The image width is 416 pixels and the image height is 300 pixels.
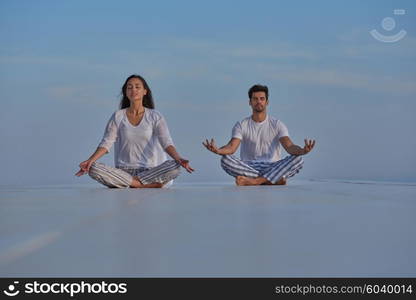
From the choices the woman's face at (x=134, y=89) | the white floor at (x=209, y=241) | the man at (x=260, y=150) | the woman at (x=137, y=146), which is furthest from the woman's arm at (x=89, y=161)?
the white floor at (x=209, y=241)

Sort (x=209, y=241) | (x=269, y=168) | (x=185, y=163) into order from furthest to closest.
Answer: (x=269, y=168), (x=185, y=163), (x=209, y=241)

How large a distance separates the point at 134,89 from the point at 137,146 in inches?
17.9

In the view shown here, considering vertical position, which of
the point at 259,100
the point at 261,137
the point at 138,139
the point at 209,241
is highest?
the point at 259,100

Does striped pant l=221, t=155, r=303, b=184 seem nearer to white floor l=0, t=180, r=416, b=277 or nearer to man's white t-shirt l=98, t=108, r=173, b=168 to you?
man's white t-shirt l=98, t=108, r=173, b=168

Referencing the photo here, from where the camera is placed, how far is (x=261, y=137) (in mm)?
5883

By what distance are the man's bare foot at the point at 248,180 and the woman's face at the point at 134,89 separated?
103cm

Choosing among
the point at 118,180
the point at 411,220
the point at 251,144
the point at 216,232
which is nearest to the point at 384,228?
the point at 411,220

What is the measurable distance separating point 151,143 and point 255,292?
13.9 ft

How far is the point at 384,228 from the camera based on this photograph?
2.19m

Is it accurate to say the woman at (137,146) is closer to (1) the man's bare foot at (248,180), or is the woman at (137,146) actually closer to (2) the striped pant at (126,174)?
(2) the striped pant at (126,174)

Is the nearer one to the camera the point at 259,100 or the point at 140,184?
the point at 140,184

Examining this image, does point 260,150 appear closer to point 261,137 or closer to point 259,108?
point 261,137

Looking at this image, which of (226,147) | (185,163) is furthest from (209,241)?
(226,147)

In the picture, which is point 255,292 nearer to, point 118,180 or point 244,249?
point 244,249
